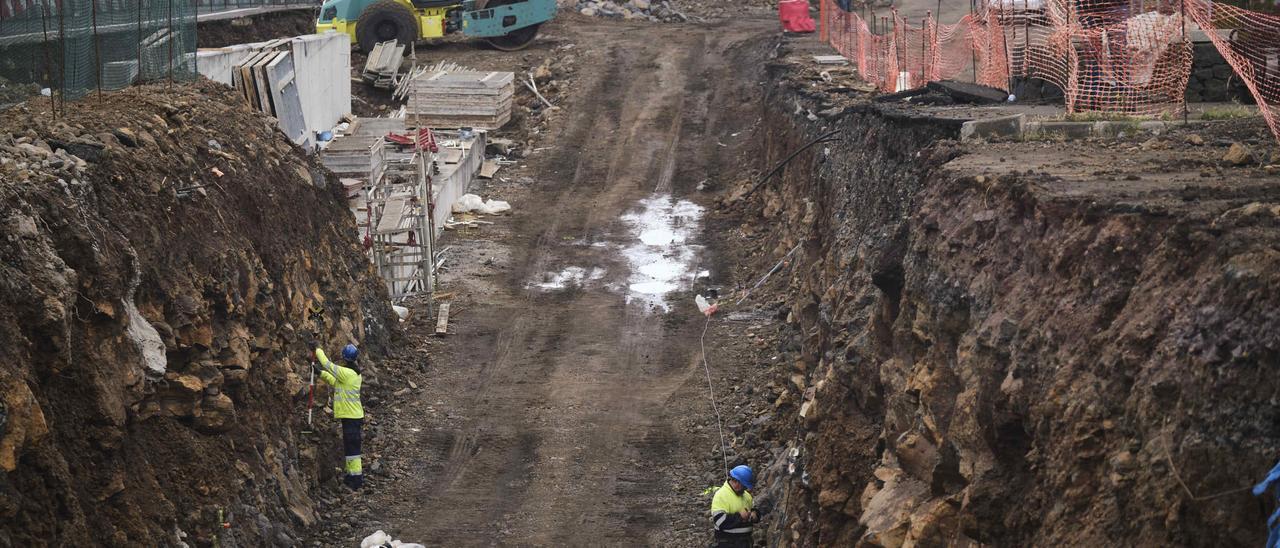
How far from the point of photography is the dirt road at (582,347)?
15242mm

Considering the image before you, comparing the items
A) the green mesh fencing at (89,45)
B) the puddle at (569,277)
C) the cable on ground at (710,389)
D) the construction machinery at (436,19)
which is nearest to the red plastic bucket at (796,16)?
the construction machinery at (436,19)

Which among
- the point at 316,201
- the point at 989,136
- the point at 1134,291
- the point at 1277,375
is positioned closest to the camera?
the point at 1277,375

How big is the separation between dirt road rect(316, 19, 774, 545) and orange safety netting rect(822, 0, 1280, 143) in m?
6.32

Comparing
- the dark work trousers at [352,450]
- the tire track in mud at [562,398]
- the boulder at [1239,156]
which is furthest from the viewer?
the dark work trousers at [352,450]

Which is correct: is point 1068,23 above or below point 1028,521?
above

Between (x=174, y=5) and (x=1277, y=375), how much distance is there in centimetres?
1705

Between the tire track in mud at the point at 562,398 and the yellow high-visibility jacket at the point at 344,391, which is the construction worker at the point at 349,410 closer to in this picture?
the yellow high-visibility jacket at the point at 344,391

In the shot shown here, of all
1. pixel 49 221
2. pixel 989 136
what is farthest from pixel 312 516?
pixel 989 136

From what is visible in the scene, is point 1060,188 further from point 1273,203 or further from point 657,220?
point 657,220

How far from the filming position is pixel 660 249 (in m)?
25.9

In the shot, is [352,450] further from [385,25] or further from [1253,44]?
[385,25]

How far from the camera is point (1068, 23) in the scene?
53.4 feet

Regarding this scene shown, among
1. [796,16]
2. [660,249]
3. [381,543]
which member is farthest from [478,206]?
[381,543]

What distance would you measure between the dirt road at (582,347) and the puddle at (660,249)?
0.05 metres
